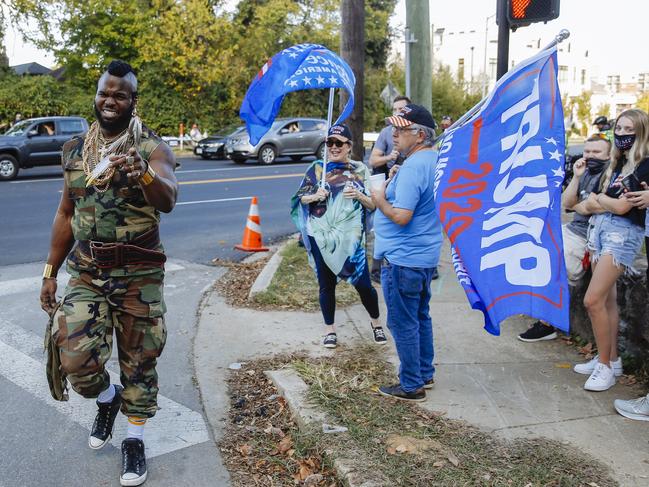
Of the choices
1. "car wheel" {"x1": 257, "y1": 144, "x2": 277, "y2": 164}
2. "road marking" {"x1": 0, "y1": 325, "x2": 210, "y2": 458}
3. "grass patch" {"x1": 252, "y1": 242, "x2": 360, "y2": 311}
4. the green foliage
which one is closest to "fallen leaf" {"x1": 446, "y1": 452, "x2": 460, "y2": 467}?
"road marking" {"x1": 0, "y1": 325, "x2": 210, "y2": 458}

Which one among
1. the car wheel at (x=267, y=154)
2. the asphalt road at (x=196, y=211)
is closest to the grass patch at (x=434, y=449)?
the asphalt road at (x=196, y=211)

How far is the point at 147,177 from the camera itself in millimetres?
3102

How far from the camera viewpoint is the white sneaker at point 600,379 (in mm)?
4520

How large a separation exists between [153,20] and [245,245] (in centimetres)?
2441

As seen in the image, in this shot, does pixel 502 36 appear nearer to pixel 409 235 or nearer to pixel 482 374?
pixel 409 235

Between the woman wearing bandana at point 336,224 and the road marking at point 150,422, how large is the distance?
146cm

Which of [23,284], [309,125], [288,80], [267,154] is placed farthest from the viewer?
[309,125]

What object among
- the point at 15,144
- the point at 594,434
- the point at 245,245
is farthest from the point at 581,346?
the point at 15,144

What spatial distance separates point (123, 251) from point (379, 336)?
267 cm

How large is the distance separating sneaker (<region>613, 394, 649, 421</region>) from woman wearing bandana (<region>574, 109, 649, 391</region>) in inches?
13.6

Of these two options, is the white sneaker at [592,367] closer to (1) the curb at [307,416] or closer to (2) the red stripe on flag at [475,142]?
(2) the red stripe on flag at [475,142]

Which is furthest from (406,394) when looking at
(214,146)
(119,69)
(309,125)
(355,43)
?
(214,146)

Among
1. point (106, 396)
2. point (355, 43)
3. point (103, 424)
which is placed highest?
point (355, 43)

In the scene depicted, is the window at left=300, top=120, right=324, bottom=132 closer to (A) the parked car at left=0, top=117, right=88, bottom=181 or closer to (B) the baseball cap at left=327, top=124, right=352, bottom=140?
(A) the parked car at left=0, top=117, right=88, bottom=181
